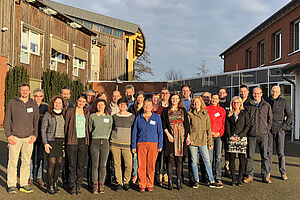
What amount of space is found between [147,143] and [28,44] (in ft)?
46.1

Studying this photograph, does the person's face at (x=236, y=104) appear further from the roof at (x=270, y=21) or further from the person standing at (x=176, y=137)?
the roof at (x=270, y=21)

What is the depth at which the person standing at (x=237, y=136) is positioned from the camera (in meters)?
6.10

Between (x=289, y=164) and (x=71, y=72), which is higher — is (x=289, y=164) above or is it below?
below

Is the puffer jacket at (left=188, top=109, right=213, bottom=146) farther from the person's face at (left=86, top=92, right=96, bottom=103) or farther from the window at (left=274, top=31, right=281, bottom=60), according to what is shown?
the window at (left=274, top=31, right=281, bottom=60)

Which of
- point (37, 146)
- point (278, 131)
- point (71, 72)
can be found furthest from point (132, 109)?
point (71, 72)

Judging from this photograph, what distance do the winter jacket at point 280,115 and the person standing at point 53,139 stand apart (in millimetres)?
4382

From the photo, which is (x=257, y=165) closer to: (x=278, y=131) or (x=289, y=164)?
(x=289, y=164)

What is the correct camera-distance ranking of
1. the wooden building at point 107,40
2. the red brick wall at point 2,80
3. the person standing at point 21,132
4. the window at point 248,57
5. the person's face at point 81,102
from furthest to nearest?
the wooden building at point 107,40 → the window at point 248,57 → the red brick wall at point 2,80 → the person's face at point 81,102 → the person standing at point 21,132

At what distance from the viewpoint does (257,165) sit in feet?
26.0

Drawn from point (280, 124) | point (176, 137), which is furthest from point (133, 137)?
point (280, 124)

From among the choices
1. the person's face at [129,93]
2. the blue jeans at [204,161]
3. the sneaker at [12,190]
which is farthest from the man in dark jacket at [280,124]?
the sneaker at [12,190]

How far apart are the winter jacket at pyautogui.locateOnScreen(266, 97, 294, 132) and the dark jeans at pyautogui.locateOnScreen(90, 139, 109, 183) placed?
3.62 metres

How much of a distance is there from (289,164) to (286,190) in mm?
2676

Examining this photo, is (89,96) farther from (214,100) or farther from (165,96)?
(214,100)
